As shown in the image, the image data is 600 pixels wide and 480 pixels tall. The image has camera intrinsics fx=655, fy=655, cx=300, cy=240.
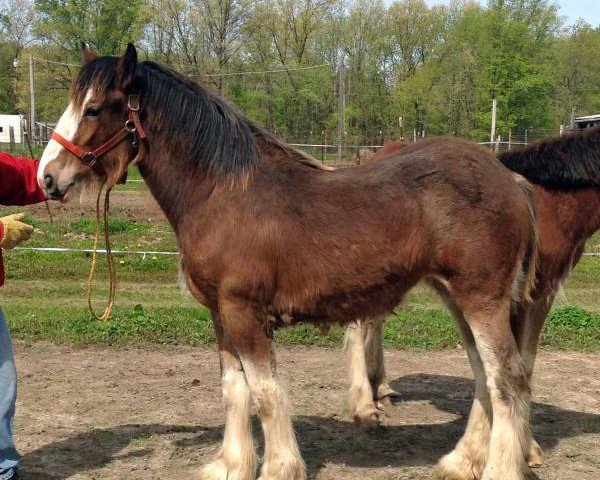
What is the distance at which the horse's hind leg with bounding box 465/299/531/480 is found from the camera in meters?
3.77

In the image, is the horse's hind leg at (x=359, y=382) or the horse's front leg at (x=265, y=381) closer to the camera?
the horse's front leg at (x=265, y=381)

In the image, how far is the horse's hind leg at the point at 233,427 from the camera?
400cm

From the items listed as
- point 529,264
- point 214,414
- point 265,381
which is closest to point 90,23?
point 214,414

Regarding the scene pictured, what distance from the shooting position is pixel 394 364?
670 centimetres

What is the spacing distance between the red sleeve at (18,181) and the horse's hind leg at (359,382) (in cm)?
245

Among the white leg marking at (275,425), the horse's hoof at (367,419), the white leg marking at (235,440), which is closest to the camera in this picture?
the white leg marking at (275,425)

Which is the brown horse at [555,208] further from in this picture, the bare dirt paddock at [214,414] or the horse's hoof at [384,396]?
the horse's hoof at [384,396]

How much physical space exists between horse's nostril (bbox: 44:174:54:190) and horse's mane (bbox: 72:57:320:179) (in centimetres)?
64

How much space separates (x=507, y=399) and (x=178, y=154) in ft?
7.86

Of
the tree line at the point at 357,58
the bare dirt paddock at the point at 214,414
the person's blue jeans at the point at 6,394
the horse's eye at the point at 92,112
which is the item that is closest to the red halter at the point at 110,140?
the horse's eye at the point at 92,112

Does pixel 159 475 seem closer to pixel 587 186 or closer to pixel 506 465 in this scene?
pixel 506 465

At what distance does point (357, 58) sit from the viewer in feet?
146

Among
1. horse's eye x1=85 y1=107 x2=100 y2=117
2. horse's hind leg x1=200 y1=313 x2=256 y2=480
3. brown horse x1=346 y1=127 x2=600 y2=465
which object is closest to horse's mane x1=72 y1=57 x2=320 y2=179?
horse's eye x1=85 y1=107 x2=100 y2=117

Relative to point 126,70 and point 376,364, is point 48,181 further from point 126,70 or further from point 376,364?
point 376,364
